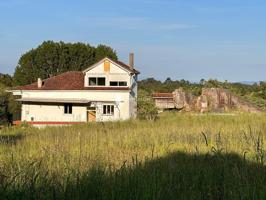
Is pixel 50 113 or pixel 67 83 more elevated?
pixel 67 83

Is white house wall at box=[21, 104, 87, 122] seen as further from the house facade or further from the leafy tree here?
the leafy tree

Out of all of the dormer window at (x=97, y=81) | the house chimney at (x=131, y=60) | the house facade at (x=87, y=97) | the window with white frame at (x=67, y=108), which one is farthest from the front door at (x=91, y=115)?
the house chimney at (x=131, y=60)

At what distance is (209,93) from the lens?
48.9 metres

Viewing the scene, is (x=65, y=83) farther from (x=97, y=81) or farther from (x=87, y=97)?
(x=97, y=81)

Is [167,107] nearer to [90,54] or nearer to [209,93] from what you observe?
[209,93]

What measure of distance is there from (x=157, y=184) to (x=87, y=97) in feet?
164

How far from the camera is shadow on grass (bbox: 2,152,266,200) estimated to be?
16.1 ft

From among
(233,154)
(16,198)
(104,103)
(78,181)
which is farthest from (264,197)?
(104,103)

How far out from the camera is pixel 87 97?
55031 millimetres

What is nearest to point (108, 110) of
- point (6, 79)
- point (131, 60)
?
point (131, 60)

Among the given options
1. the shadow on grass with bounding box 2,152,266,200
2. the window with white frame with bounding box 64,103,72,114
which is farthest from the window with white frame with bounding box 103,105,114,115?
the shadow on grass with bounding box 2,152,266,200

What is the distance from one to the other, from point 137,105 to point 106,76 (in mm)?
5548

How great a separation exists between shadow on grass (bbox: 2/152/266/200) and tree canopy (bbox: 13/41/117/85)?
69520 millimetres

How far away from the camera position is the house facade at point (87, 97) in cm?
5394
